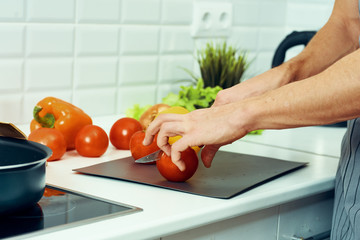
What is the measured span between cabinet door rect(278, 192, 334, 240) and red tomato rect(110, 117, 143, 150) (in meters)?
0.41

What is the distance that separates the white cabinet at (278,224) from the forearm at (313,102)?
21cm

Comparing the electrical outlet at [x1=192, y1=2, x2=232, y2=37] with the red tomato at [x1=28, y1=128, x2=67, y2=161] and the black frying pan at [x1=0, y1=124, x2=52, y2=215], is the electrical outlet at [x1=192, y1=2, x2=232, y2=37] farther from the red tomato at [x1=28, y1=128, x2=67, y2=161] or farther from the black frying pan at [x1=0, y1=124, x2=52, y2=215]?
the black frying pan at [x1=0, y1=124, x2=52, y2=215]

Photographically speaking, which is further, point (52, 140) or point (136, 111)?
point (136, 111)

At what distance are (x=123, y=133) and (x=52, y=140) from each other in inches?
7.9

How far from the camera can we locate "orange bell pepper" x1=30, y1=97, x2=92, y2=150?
1418mm

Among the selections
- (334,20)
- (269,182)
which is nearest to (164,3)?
(334,20)

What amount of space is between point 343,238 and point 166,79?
89cm

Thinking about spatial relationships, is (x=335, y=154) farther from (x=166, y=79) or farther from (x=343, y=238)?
(x=166, y=79)

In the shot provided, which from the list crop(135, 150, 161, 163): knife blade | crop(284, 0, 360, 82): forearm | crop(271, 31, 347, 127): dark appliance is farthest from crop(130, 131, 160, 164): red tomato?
crop(271, 31, 347, 127): dark appliance

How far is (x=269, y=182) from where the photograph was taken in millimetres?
1218

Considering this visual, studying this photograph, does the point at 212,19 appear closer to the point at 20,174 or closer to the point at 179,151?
the point at 179,151

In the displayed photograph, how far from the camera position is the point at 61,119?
1.42 m

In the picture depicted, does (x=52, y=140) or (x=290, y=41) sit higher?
(x=290, y=41)

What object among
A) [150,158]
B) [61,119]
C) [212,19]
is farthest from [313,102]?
[212,19]
